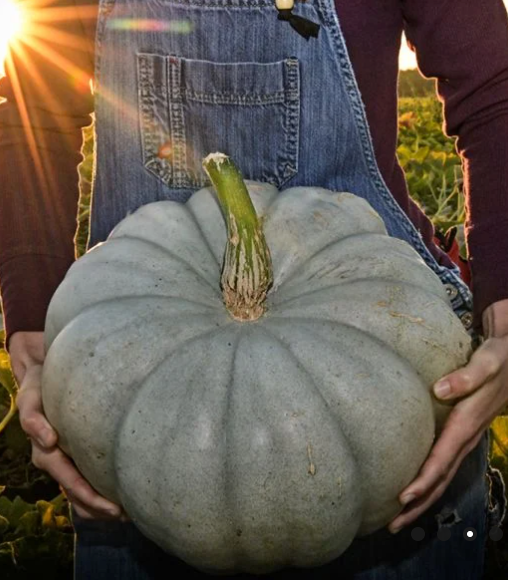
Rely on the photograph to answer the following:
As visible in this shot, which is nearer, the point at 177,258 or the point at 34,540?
the point at 177,258

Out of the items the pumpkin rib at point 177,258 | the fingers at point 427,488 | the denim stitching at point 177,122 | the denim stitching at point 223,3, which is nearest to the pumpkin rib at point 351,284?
the pumpkin rib at point 177,258

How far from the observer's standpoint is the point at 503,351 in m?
1.65

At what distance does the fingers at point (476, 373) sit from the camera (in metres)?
1.48

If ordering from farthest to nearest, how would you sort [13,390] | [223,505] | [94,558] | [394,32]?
[13,390] < [94,558] < [394,32] < [223,505]

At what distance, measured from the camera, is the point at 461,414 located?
1.56m

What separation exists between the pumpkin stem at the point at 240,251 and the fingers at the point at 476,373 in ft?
1.12

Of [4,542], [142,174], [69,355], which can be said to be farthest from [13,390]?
[69,355]

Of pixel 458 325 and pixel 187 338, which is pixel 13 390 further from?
pixel 458 325

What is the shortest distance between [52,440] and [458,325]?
29.1 inches

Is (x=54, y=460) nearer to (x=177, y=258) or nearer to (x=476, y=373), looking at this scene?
(x=177, y=258)

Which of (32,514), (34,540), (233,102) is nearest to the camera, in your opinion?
(233,102)

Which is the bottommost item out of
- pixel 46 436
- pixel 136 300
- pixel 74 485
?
pixel 74 485

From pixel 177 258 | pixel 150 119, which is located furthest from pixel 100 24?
pixel 177 258

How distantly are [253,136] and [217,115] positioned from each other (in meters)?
0.09
